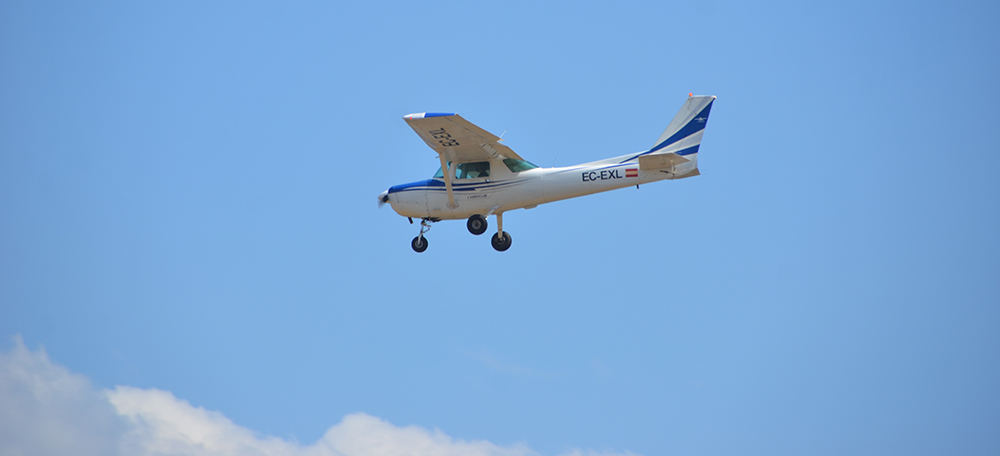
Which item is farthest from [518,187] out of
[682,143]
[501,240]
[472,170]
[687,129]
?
[687,129]

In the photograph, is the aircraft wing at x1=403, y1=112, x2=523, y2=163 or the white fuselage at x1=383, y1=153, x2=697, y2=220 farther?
the white fuselage at x1=383, y1=153, x2=697, y2=220

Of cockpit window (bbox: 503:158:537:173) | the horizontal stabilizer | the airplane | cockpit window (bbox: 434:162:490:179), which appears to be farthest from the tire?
the horizontal stabilizer

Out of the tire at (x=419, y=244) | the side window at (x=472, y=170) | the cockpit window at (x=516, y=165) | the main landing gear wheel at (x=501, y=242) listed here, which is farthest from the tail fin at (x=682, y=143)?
the tire at (x=419, y=244)

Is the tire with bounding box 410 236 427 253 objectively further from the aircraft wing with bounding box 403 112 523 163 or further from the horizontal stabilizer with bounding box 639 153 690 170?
the horizontal stabilizer with bounding box 639 153 690 170

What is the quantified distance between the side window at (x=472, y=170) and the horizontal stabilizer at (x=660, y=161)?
3.89m

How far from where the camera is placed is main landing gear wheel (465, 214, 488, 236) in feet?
81.4

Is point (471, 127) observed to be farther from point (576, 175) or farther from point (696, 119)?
point (696, 119)

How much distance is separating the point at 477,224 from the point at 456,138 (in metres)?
2.64

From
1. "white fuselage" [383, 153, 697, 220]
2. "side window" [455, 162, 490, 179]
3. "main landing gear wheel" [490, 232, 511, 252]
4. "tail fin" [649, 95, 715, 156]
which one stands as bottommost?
"main landing gear wheel" [490, 232, 511, 252]

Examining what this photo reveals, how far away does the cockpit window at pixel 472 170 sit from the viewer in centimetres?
2441

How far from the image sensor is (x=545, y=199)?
24234 millimetres

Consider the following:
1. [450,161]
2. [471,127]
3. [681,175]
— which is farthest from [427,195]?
[681,175]

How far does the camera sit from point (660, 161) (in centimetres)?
2336

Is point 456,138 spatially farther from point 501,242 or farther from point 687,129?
point 687,129
